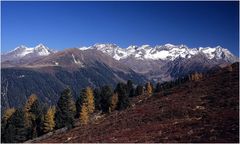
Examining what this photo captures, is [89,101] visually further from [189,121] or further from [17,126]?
[189,121]

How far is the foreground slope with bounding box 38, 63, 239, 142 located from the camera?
4316cm

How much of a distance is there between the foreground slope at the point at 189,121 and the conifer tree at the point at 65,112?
61.8 feet

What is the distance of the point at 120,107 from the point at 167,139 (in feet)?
216

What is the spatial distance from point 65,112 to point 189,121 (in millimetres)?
50345

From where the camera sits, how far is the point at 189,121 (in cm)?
5631

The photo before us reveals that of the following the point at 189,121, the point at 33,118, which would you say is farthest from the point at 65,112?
the point at 189,121

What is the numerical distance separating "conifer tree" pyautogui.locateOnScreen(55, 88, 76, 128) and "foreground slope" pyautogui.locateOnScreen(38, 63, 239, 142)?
18.8m

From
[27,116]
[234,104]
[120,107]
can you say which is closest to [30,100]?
[27,116]

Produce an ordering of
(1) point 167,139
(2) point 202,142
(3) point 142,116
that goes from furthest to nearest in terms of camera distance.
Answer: (3) point 142,116 < (1) point 167,139 < (2) point 202,142

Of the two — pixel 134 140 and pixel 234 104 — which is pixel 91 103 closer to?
pixel 234 104

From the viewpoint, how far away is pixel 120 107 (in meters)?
109

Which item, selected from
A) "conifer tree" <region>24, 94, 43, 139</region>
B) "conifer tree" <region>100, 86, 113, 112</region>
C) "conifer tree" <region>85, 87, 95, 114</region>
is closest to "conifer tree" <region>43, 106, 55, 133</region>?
"conifer tree" <region>24, 94, 43, 139</region>

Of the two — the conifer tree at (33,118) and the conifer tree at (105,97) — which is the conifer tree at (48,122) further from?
the conifer tree at (105,97)

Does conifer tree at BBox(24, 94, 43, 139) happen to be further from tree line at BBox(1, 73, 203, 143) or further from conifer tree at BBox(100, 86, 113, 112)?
conifer tree at BBox(100, 86, 113, 112)
